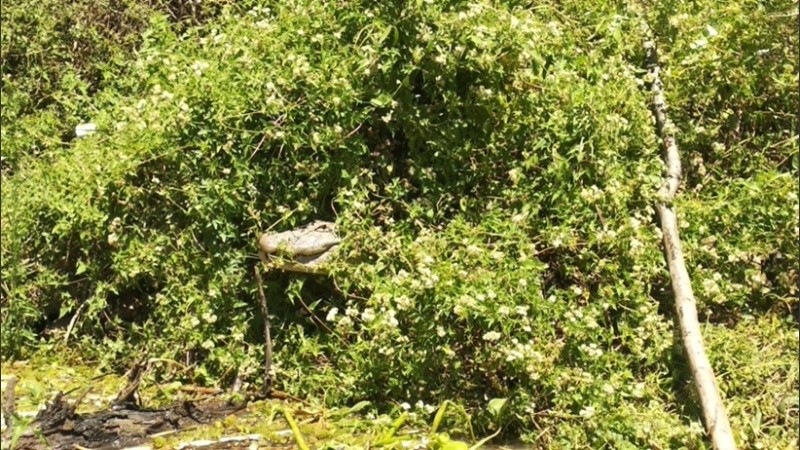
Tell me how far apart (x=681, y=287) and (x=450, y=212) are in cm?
110

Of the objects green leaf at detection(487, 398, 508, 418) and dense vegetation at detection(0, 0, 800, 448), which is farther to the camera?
dense vegetation at detection(0, 0, 800, 448)

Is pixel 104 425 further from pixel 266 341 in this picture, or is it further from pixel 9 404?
pixel 9 404

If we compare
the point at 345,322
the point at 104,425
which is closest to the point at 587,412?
the point at 345,322

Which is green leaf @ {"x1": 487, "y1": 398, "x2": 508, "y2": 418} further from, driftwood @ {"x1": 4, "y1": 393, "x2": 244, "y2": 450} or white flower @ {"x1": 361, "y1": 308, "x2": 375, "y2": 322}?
driftwood @ {"x1": 4, "y1": 393, "x2": 244, "y2": 450}

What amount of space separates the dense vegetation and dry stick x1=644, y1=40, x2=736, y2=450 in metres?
0.08

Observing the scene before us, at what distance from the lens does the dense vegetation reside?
4.11 metres

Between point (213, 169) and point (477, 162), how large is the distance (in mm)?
1242

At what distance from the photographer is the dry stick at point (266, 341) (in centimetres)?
451

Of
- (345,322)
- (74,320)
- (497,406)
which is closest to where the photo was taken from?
(497,406)

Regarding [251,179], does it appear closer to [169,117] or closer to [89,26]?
[169,117]

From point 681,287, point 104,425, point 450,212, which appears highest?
point 681,287

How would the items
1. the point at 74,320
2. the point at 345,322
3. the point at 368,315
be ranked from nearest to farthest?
the point at 368,315 < the point at 345,322 < the point at 74,320

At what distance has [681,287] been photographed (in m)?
4.31

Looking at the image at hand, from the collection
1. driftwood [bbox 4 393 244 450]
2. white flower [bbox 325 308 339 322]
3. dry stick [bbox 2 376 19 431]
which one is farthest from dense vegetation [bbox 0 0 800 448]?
dry stick [bbox 2 376 19 431]
